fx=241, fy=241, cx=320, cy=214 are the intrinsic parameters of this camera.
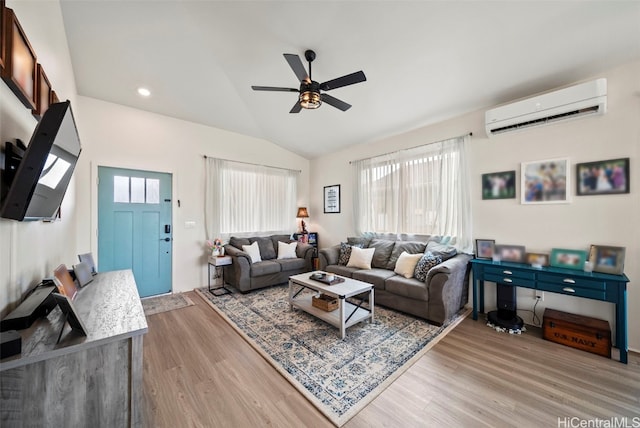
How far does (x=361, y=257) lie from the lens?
389 centimetres

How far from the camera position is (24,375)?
95 cm

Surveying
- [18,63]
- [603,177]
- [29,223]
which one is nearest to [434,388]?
[603,177]

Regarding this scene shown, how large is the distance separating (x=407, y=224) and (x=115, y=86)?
4713 millimetres

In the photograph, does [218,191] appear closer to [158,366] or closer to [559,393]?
[158,366]

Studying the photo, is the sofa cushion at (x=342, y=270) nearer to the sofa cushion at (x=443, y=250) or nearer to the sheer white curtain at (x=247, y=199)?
the sofa cushion at (x=443, y=250)

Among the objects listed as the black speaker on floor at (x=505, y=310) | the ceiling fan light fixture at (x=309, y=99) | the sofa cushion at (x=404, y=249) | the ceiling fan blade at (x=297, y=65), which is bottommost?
the black speaker on floor at (x=505, y=310)

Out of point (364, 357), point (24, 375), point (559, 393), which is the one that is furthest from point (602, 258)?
point (24, 375)

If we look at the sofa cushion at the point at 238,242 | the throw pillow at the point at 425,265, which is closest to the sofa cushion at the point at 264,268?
the sofa cushion at the point at 238,242

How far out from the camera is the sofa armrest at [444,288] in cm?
277

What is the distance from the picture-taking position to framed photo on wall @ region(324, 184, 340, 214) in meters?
5.20

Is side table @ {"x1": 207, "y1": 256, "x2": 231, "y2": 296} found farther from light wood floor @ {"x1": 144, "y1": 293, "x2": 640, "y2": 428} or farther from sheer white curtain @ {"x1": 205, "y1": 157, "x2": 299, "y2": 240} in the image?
light wood floor @ {"x1": 144, "y1": 293, "x2": 640, "y2": 428}

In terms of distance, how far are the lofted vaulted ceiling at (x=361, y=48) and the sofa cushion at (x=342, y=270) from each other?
239 cm

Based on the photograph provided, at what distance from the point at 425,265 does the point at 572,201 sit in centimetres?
166

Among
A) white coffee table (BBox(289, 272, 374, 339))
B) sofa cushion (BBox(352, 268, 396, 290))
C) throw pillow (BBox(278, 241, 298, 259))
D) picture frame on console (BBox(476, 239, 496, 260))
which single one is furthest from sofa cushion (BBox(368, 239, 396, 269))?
throw pillow (BBox(278, 241, 298, 259))
